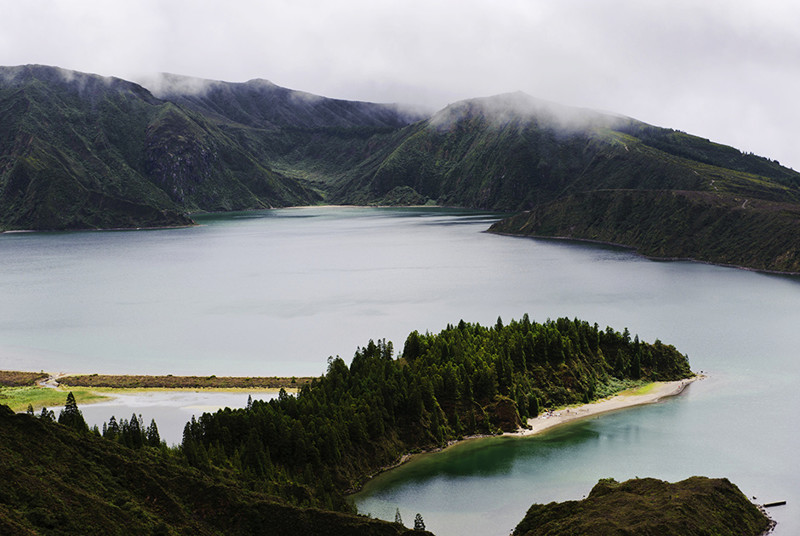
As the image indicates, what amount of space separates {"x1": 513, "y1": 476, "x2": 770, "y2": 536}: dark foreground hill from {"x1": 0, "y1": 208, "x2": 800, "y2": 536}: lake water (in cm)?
284

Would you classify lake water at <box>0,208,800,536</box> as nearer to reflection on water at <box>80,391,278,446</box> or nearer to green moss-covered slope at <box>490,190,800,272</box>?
reflection on water at <box>80,391,278,446</box>

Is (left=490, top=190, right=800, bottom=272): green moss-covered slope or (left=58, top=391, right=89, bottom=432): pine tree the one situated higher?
(left=490, top=190, right=800, bottom=272): green moss-covered slope

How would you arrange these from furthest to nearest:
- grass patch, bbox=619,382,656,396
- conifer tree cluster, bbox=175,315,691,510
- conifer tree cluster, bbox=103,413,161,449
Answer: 1. grass patch, bbox=619,382,656,396
2. conifer tree cluster, bbox=175,315,691,510
3. conifer tree cluster, bbox=103,413,161,449

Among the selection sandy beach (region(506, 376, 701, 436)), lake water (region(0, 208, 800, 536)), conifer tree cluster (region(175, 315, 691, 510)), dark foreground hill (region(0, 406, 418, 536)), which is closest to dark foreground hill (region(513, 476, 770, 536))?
lake water (region(0, 208, 800, 536))

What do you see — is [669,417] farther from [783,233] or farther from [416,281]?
[783,233]

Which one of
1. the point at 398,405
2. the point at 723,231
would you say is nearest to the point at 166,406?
the point at 398,405

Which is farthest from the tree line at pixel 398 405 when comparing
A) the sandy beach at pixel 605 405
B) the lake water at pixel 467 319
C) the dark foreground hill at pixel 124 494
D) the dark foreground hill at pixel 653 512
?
the dark foreground hill at pixel 653 512

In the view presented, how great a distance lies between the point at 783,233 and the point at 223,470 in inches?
6132

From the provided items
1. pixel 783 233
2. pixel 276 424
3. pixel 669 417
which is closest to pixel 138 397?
pixel 276 424

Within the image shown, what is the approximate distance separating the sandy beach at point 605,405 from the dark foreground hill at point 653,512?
16630mm

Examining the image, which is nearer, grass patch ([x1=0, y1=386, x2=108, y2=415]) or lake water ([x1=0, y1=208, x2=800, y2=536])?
lake water ([x1=0, y1=208, x2=800, y2=536])

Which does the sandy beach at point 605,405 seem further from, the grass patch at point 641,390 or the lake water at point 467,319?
the lake water at point 467,319

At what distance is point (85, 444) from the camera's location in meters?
34.6

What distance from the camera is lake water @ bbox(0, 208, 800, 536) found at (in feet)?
160
